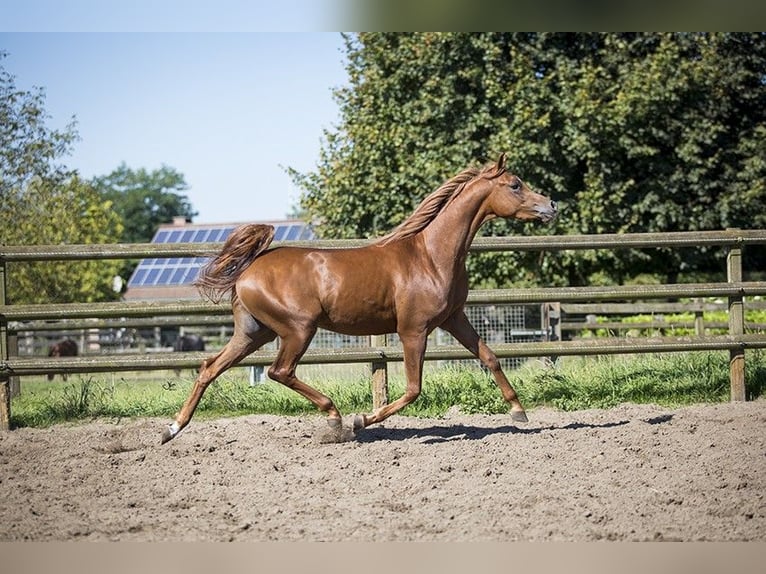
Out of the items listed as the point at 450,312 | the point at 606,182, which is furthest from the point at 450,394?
the point at 606,182

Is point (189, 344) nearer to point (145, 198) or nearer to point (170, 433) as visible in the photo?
point (170, 433)

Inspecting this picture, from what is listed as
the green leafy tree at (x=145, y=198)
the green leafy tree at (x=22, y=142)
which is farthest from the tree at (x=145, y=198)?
the green leafy tree at (x=22, y=142)

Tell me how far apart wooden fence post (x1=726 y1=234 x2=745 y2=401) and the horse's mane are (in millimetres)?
2495

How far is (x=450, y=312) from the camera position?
6.33 metres

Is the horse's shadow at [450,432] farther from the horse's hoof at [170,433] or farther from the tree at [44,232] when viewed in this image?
the tree at [44,232]

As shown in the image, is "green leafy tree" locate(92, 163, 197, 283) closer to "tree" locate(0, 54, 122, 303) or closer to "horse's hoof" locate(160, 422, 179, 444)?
"tree" locate(0, 54, 122, 303)

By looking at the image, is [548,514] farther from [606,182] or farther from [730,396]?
Result: [606,182]

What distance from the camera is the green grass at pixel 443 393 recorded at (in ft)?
24.5

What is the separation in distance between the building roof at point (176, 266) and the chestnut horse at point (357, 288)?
29.2 meters

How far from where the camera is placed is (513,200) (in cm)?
639

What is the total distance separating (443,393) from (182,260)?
31394mm

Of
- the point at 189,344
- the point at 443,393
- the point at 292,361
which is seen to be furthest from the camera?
the point at 189,344

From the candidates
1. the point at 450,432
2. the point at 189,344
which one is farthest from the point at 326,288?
the point at 189,344

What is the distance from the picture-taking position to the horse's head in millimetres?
6332
